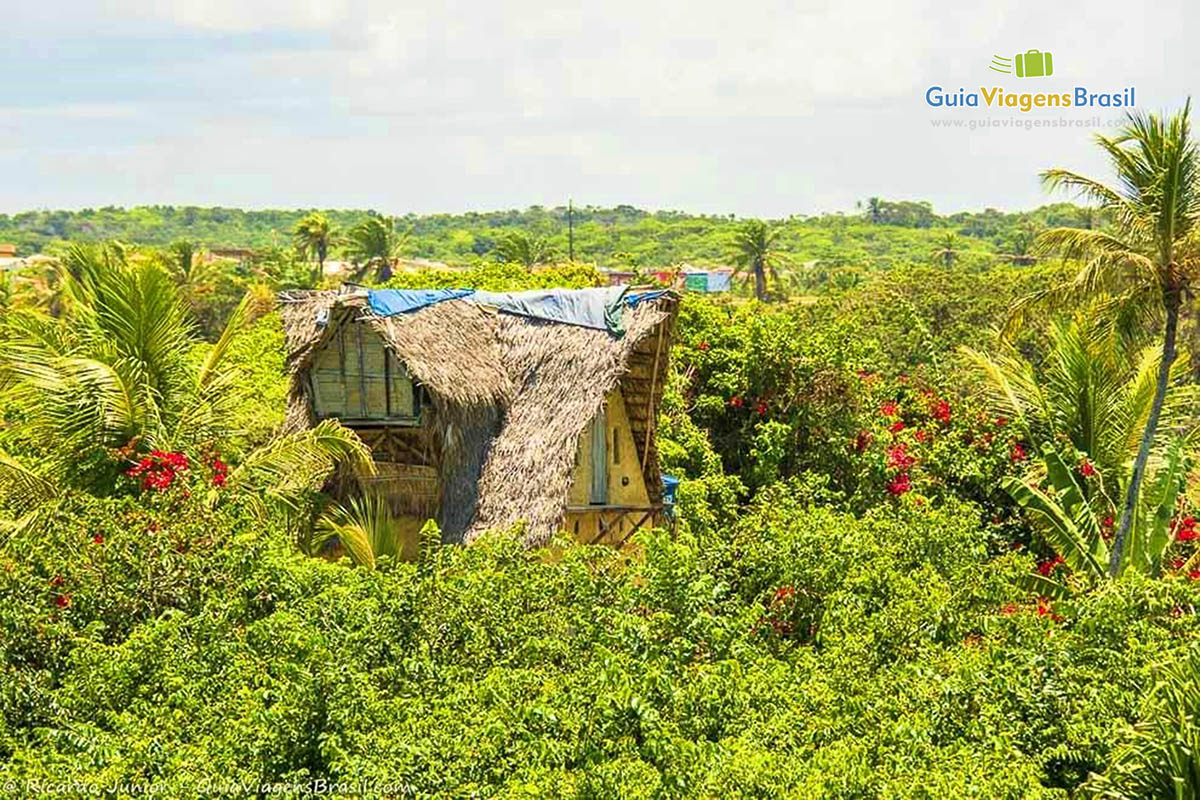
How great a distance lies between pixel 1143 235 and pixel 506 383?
6851mm

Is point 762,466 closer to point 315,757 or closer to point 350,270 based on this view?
point 315,757

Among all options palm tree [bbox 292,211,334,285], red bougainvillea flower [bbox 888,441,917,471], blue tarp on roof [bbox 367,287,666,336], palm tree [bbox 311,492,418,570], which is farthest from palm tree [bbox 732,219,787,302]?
palm tree [bbox 311,492,418,570]

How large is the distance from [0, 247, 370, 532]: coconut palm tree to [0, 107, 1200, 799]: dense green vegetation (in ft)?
0.11

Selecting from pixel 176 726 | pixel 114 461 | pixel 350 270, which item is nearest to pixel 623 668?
pixel 176 726

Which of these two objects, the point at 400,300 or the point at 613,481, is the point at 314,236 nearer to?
the point at 400,300

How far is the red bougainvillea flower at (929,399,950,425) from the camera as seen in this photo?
56.8 ft

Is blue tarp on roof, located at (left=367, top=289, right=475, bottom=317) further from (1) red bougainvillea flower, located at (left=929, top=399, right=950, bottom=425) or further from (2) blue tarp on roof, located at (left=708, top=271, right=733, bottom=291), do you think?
(2) blue tarp on roof, located at (left=708, top=271, right=733, bottom=291)

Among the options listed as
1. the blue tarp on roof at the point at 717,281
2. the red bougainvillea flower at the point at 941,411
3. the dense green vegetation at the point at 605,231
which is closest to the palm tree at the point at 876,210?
the dense green vegetation at the point at 605,231

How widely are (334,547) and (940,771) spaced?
29.2 ft

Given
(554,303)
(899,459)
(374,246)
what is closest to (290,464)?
(554,303)

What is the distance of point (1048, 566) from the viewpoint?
47.8 ft

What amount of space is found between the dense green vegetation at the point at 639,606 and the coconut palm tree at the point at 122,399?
0.11 ft

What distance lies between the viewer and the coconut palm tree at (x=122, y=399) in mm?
11344

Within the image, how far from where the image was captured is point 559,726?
7.12 m
